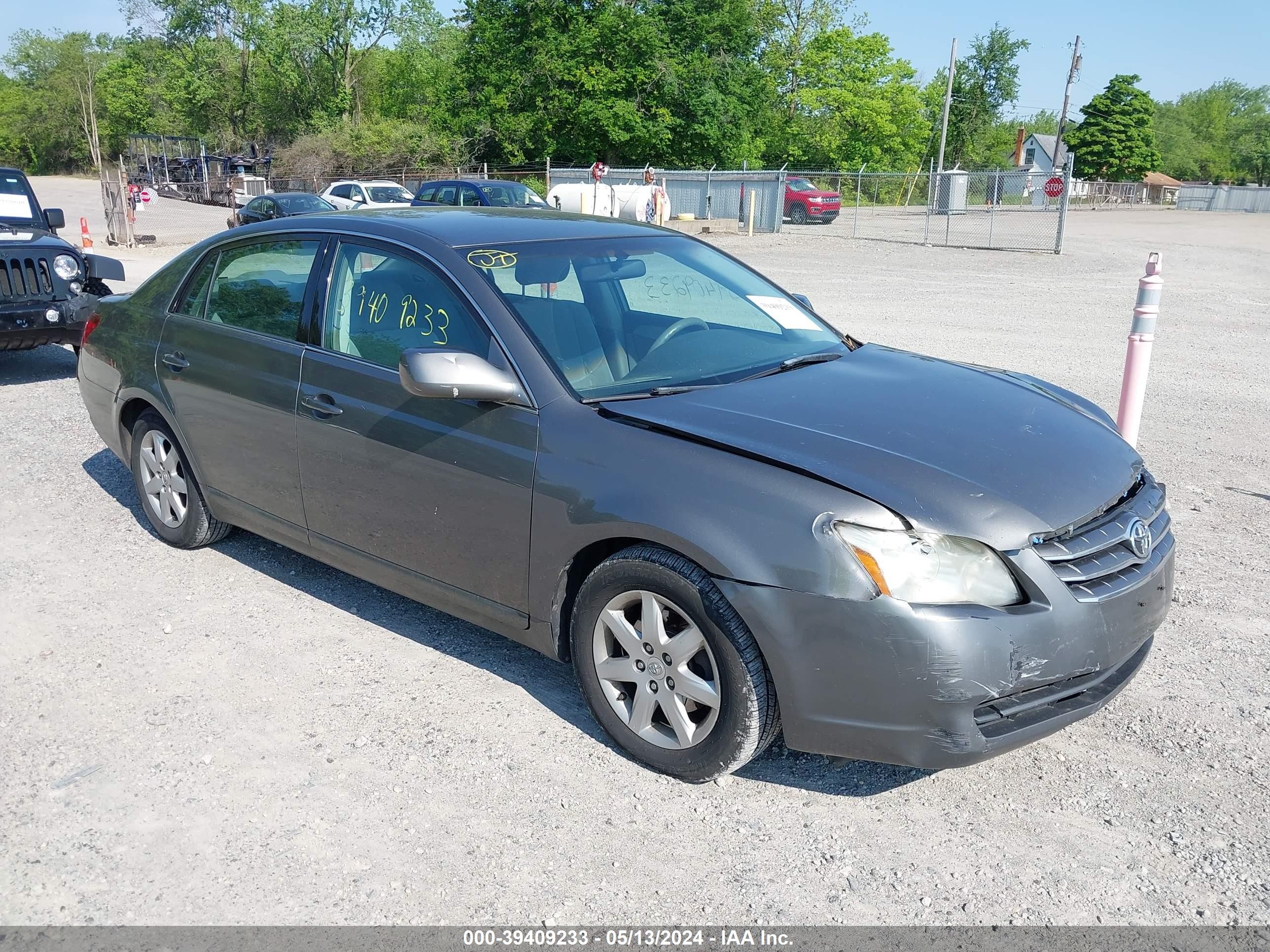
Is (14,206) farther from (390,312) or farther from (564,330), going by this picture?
(564,330)

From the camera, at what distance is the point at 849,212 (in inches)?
1821

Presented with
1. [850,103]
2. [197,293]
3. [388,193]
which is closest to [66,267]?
[197,293]

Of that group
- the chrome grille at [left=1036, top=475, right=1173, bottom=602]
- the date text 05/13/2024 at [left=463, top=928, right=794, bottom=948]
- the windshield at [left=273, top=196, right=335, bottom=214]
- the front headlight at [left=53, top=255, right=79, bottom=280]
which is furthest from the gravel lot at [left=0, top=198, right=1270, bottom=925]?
the windshield at [left=273, top=196, right=335, bottom=214]

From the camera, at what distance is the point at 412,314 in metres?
4.05

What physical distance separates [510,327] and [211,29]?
87.6 m

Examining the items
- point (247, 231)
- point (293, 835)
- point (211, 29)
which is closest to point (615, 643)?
point (293, 835)

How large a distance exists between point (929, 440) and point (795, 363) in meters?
0.91

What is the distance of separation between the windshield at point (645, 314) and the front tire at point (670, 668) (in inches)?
27.9

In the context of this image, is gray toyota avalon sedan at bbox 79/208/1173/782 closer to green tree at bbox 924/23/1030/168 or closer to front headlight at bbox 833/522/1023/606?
front headlight at bbox 833/522/1023/606

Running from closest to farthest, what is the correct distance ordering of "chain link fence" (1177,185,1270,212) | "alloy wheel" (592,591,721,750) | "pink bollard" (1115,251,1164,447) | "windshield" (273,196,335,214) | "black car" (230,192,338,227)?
"alloy wheel" (592,591,721,750) < "pink bollard" (1115,251,1164,447) < "windshield" (273,196,335,214) < "black car" (230,192,338,227) < "chain link fence" (1177,185,1270,212)

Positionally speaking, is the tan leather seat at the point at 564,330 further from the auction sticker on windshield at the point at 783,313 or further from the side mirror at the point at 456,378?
the auction sticker on windshield at the point at 783,313

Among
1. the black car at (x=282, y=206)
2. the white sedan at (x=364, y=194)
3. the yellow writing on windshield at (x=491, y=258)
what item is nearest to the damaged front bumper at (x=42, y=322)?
the yellow writing on windshield at (x=491, y=258)

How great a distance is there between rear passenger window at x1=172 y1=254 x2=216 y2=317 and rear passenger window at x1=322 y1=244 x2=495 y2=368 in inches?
42.9

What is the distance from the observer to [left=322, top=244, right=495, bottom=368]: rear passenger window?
12.8 ft
